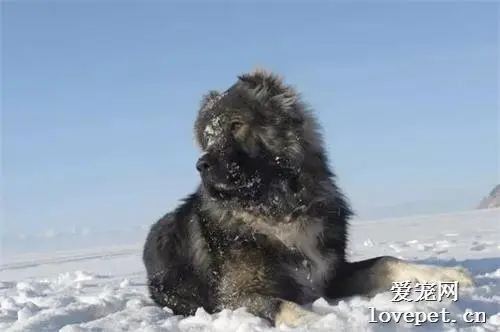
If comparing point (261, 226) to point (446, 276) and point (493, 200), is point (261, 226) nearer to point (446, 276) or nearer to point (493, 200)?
point (446, 276)

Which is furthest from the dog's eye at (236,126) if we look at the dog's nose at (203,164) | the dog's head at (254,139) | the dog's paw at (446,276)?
the dog's paw at (446,276)

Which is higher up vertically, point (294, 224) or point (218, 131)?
point (218, 131)

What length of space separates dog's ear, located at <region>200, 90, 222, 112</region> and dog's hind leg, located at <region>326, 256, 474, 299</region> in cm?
207

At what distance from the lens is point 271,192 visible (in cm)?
532

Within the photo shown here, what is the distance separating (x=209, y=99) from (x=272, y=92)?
0.72 meters

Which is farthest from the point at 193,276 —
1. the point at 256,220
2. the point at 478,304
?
the point at 478,304

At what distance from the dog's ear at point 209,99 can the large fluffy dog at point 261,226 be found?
0.04 metres

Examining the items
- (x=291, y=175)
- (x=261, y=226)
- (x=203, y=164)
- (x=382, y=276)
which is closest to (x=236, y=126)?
(x=203, y=164)

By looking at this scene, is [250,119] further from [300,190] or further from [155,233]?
[155,233]

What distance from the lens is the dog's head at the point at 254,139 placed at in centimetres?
518

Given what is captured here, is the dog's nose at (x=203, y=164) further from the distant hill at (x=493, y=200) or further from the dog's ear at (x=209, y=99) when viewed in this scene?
the distant hill at (x=493, y=200)

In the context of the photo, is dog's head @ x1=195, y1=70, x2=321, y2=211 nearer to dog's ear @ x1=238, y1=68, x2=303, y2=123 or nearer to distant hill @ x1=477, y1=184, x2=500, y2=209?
dog's ear @ x1=238, y1=68, x2=303, y2=123

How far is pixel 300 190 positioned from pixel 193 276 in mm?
1243

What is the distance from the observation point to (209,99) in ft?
20.2
